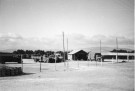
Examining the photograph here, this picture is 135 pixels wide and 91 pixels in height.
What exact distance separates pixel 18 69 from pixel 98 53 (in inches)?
1894

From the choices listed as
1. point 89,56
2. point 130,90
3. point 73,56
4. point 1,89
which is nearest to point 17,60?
point 73,56

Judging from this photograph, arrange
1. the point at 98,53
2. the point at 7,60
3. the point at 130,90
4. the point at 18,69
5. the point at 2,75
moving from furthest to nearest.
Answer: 1. the point at 98,53
2. the point at 7,60
3. the point at 18,69
4. the point at 2,75
5. the point at 130,90

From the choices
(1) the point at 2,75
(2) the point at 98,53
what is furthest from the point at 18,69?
(2) the point at 98,53

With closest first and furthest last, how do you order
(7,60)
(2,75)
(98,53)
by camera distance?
(2,75) → (7,60) → (98,53)

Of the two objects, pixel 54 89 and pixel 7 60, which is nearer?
pixel 54 89

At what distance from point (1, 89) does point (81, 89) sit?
587cm

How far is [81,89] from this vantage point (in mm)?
11430

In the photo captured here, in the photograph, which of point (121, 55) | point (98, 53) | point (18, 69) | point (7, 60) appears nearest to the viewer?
point (18, 69)

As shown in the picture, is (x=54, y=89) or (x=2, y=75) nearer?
(x=54, y=89)

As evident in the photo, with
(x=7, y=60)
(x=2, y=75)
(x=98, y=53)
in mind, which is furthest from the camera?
(x=98, y=53)

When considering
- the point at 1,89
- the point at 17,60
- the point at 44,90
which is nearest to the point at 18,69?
the point at 1,89

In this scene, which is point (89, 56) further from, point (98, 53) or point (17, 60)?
point (17, 60)

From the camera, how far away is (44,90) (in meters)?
11.2

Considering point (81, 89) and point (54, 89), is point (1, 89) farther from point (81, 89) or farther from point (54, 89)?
point (81, 89)
